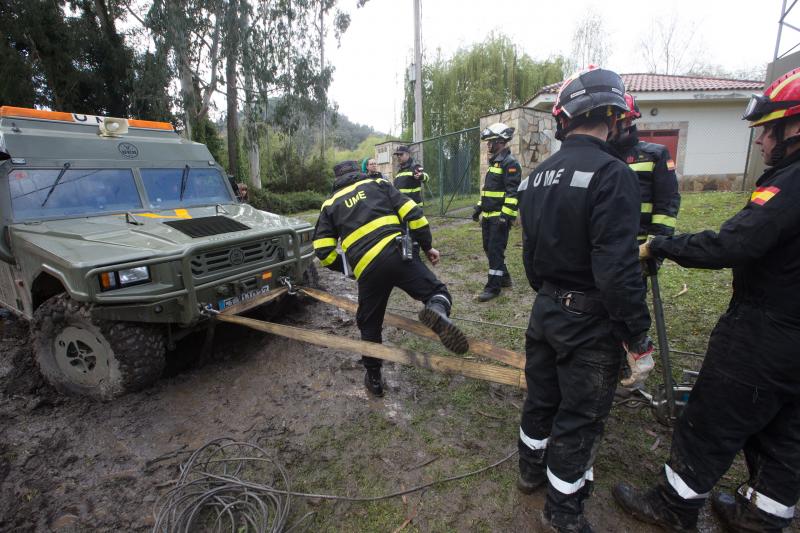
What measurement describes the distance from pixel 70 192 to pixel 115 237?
1.02 metres

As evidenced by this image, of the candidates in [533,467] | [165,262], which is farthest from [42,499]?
[533,467]

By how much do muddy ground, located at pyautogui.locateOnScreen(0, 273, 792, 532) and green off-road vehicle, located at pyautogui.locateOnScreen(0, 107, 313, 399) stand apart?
0.38 meters

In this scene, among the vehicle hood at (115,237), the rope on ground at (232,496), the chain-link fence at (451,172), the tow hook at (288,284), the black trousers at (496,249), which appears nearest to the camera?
the rope on ground at (232,496)

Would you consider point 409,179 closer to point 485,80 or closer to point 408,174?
point 408,174

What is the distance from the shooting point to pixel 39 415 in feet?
10.3

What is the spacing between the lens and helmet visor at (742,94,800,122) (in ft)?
5.42

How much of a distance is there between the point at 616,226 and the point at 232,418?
9.16 ft

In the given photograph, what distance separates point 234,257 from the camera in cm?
346

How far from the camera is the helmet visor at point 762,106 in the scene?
1.65m

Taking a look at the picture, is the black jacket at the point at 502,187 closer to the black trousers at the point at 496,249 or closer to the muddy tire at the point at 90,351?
the black trousers at the point at 496,249

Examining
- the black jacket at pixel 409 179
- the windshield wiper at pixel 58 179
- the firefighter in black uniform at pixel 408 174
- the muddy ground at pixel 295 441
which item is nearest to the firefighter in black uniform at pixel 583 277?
the muddy ground at pixel 295 441

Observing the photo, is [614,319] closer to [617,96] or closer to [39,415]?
[617,96]

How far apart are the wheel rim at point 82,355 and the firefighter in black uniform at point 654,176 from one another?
13.7ft

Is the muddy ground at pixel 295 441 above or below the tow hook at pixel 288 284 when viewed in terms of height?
below
